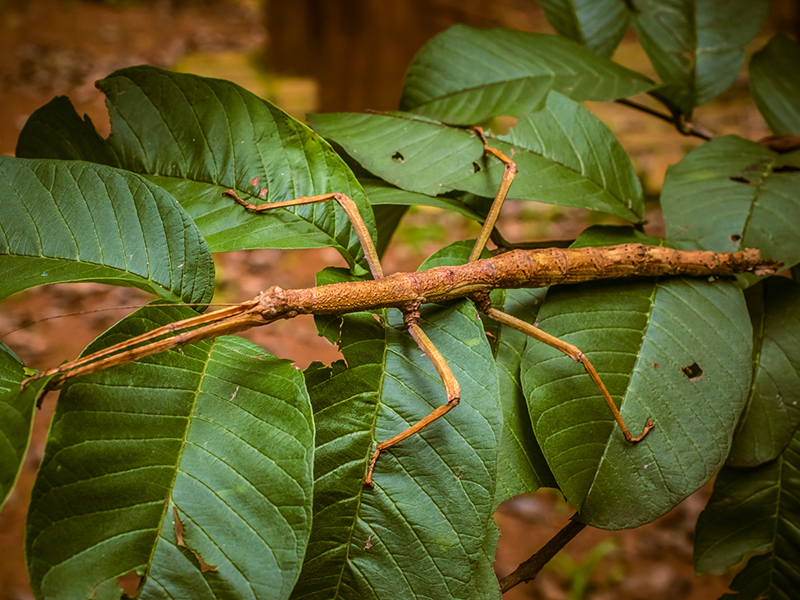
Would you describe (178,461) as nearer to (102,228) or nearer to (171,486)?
(171,486)

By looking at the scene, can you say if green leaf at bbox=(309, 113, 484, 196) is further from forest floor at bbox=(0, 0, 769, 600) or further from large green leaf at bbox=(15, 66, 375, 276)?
forest floor at bbox=(0, 0, 769, 600)

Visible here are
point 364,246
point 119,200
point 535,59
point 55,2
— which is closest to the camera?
point 119,200

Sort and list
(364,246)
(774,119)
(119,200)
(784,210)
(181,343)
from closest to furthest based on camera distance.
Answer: (181,343) → (119,200) → (364,246) → (784,210) → (774,119)

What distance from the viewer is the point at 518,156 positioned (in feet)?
Result: 5.20

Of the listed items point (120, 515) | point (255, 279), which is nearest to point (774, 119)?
point (120, 515)

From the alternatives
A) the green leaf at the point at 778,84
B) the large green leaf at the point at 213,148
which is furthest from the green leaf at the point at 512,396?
the green leaf at the point at 778,84

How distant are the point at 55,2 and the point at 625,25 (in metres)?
10.8

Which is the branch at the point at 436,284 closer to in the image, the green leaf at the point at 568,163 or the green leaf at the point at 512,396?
the green leaf at the point at 512,396

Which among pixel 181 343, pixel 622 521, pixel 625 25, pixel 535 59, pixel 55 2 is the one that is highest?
pixel 55 2

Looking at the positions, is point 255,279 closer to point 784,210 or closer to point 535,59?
point 535,59

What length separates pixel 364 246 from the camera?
133 cm

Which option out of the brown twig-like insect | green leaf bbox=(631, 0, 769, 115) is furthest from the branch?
green leaf bbox=(631, 0, 769, 115)

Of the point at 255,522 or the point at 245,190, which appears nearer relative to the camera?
the point at 255,522

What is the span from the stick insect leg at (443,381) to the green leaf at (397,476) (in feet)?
0.05
